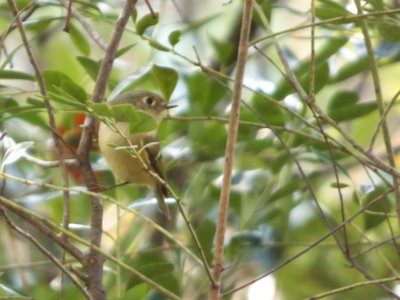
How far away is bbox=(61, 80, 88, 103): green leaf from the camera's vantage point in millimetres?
1341

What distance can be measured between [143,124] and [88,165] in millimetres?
315

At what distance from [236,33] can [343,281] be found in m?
1.19

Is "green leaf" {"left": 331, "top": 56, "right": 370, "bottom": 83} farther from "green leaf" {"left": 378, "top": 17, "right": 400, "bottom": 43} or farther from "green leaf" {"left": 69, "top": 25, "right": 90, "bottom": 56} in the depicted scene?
"green leaf" {"left": 69, "top": 25, "right": 90, "bottom": 56}

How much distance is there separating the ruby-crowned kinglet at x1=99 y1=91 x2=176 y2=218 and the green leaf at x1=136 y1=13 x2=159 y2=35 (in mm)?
225

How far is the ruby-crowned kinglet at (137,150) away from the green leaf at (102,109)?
1.28 ft

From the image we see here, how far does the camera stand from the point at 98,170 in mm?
1996

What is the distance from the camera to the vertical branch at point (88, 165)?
4.83 ft

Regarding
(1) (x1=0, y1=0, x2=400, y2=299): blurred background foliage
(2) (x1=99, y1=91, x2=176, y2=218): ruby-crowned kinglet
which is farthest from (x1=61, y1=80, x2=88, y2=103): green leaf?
(2) (x1=99, y1=91, x2=176, y2=218): ruby-crowned kinglet

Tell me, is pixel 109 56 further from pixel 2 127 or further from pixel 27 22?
pixel 2 127

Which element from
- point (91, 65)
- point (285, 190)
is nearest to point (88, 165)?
point (91, 65)

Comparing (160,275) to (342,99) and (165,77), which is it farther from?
(342,99)

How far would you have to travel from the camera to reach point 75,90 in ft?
4.41

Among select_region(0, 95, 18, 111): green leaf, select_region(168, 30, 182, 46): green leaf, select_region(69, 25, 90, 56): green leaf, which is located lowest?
select_region(168, 30, 182, 46): green leaf

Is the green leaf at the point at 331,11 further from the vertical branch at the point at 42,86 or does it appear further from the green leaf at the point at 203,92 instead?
the vertical branch at the point at 42,86
